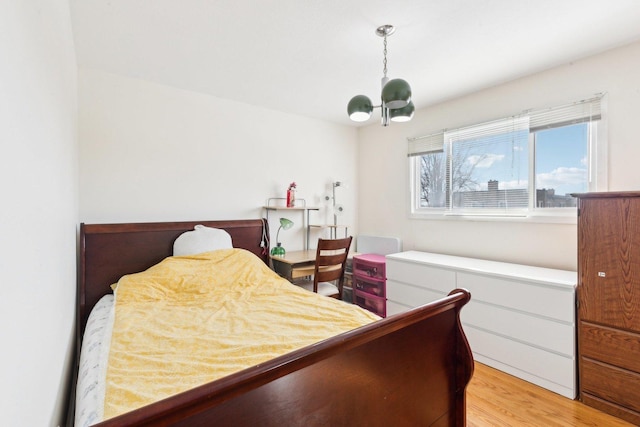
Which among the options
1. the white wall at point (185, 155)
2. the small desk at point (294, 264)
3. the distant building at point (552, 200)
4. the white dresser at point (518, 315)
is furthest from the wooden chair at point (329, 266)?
the distant building at point (552, 200)

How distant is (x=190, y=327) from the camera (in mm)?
1650

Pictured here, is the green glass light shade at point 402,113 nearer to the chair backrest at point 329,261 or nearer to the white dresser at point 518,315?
the chair backrest at point 329,261

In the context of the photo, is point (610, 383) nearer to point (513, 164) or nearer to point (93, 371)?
point (513, 164)

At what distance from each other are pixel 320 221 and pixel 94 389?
2930 mm

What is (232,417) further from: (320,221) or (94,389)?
(320,221)

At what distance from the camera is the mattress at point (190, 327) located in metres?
1.12

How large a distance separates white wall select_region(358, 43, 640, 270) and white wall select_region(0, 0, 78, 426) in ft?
10.3

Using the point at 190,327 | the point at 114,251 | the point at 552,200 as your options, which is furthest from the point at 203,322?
the point at 552,200

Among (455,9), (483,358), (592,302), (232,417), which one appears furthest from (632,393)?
(455,9)

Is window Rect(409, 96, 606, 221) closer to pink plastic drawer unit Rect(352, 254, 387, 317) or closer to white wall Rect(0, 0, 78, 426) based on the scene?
pink plastic drawer unit Rect(352, 254, 387, 317)

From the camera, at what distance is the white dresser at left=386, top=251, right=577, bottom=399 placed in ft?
6.53

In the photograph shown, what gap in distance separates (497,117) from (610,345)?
197 centimetres

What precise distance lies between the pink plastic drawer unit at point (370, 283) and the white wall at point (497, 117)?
54cm

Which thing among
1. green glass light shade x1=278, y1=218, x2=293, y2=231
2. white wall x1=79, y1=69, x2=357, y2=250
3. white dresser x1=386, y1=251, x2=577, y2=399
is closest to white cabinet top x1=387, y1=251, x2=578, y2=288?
white dresser x1=386, y1=251, x2=577, y2=399
